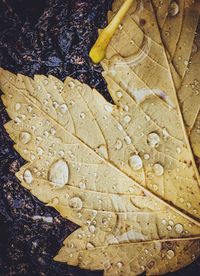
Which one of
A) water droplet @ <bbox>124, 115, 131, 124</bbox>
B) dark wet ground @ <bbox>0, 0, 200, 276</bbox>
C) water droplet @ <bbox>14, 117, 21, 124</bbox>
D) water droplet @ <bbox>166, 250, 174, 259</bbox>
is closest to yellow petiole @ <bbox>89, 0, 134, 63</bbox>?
dark wet ground @ <bbox>0, 0, 200, 276</bbox>

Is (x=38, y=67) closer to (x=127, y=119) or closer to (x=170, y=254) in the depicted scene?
(x=127, y=119)

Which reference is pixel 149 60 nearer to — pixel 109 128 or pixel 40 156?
pixel 109 128

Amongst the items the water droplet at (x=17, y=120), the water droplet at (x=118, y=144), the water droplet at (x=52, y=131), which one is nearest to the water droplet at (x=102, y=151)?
the water droplet at (x=118, y=144)

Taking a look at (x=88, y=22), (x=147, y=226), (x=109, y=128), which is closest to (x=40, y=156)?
(x=109, y=128)

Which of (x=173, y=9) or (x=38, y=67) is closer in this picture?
(x=173, y=9)

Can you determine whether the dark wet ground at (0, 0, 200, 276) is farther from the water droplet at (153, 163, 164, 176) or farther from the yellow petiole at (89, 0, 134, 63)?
the water droplet at (153, 163, 164, 176)

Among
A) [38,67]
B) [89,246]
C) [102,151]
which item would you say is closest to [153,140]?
[102,151]
